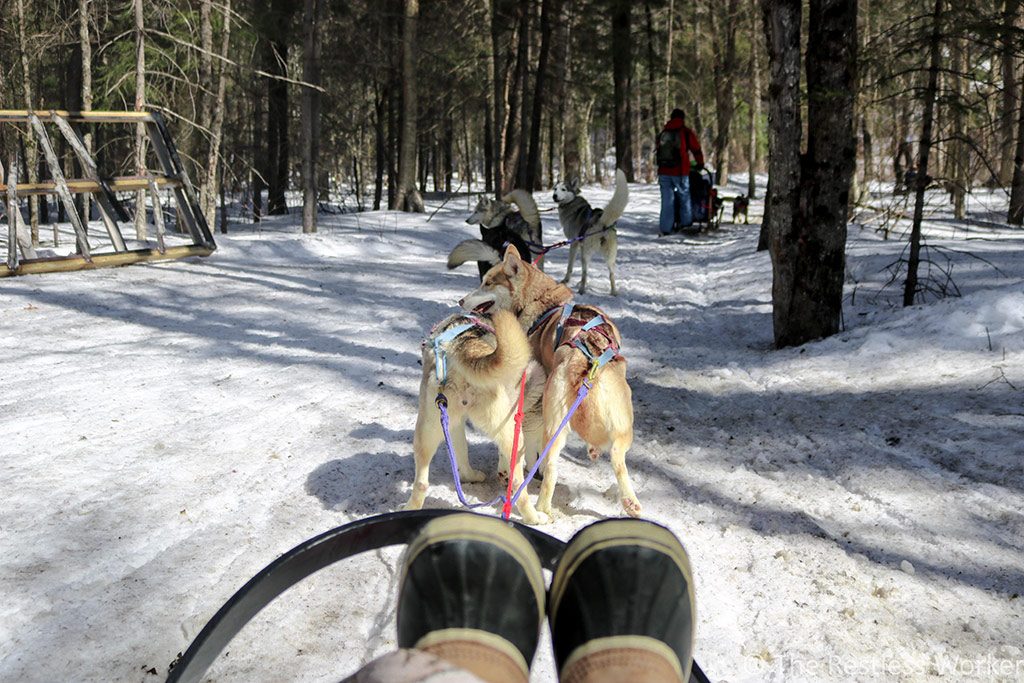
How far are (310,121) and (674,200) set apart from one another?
793 cm

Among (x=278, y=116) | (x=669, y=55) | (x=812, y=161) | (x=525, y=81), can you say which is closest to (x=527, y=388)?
(x=812, y=161)

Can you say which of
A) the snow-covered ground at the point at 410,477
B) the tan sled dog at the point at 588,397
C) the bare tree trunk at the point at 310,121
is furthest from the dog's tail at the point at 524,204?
the bare tree trunk at the point at 310,121

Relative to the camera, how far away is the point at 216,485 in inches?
148

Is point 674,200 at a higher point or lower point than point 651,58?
lower

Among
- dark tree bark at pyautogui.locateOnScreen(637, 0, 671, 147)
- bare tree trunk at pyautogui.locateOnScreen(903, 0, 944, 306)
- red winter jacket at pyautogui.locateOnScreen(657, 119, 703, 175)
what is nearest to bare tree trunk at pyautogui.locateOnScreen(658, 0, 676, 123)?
dark tree bark at pyautogui.locateOnScreen(637, 0, 671, 147)

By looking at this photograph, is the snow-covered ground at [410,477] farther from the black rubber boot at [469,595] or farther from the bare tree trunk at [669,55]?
the bare tree trunk at [669,55]

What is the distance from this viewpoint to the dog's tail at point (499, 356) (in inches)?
113

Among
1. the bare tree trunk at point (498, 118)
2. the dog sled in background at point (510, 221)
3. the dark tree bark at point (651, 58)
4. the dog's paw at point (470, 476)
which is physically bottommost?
the dog's paw at point (470, 476)

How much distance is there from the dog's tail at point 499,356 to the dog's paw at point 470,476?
88 cm

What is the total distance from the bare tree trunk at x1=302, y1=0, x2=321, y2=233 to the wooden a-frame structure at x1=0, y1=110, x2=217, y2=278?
3.06m

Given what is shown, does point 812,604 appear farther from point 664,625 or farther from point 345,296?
point 345,296

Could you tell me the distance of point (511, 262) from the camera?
4.03 m

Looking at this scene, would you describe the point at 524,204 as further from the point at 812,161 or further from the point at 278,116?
the point at 278,116

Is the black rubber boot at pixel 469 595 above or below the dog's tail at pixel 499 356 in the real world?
below
